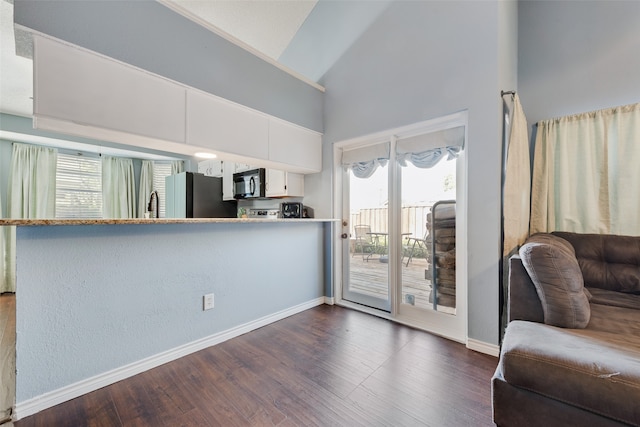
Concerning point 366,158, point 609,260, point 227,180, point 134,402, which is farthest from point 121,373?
point 609,260

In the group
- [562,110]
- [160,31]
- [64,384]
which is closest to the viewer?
[64,384]

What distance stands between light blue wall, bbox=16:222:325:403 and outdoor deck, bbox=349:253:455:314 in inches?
40.5

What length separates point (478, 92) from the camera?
2.06 m

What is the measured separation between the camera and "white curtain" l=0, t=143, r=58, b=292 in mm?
3809

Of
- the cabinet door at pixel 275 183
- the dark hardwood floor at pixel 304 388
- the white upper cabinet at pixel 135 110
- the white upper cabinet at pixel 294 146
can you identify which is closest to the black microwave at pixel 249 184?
the cabinet door at pixel 275 183

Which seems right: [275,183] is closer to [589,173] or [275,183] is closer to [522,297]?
[522,297]

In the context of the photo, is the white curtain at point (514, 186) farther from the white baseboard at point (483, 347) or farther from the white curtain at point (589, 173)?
the white baseboard at point (483, 347)

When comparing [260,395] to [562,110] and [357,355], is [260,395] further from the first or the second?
[562,110]

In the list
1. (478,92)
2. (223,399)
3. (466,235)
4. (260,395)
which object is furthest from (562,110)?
(223,399)

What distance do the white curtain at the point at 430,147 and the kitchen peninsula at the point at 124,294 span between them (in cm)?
157

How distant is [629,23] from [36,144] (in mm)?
7254

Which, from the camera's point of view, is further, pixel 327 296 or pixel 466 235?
pixel 327 296

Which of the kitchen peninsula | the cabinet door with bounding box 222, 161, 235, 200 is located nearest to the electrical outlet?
the kitchen peninsula

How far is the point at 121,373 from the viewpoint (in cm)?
166
